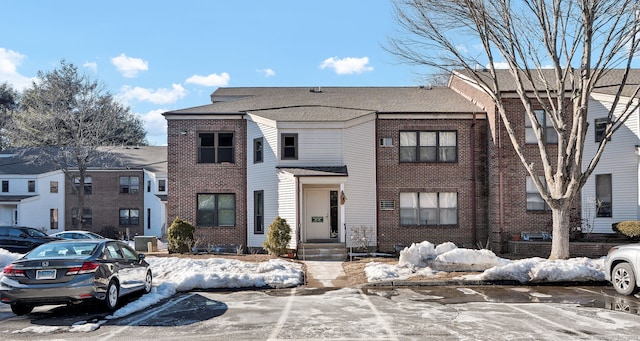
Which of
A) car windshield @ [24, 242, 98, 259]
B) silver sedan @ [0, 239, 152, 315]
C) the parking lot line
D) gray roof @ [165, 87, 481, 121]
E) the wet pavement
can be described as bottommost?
the wet pavement

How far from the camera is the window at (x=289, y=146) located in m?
23.4

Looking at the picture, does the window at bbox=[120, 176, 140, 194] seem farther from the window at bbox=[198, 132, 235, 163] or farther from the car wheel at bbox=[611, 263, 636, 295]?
the car wheel at bbox=[611, 263, 636, 295]

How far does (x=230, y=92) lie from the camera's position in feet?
108

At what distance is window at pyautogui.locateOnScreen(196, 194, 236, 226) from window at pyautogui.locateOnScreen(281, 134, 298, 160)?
3224mm

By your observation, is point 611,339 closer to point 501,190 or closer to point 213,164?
point 501,190

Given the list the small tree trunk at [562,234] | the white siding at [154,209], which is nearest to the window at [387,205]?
the small tree trunk at [562,234]

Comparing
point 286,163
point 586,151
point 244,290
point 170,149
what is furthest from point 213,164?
point 586,151

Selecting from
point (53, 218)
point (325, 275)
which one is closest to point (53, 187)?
point (53, 218)

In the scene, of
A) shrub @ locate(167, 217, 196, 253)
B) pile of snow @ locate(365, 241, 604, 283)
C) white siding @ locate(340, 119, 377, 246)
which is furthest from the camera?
white siding @ locate(340, 119, 377, 246)

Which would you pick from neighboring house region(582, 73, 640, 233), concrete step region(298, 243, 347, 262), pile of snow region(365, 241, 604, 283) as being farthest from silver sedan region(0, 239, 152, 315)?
neighboring house region(582, 73, 640, 233)

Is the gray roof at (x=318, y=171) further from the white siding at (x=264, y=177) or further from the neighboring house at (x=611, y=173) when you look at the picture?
the neighboring house at (x=611, y=173)

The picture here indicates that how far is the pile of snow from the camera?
15.1 m

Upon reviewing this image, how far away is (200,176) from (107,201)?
20.7 m

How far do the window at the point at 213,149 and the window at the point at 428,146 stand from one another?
7.45 m
